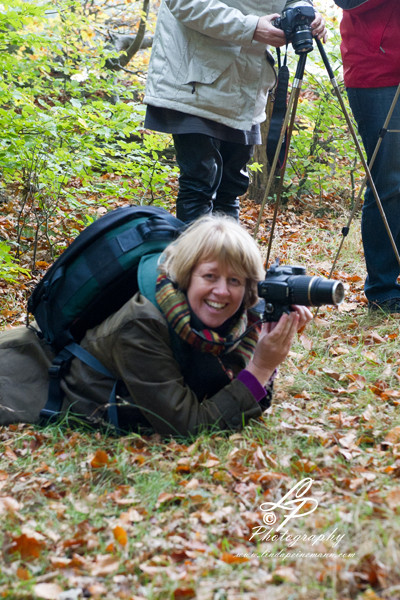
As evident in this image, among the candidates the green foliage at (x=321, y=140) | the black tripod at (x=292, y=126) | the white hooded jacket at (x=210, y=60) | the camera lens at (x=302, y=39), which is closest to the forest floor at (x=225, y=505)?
the black tripod at (x=292, y=126)

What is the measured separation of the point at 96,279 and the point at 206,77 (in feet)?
4.23

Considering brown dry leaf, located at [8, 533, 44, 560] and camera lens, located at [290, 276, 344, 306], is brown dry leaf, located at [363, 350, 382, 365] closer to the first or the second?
camera lens, located at [290, 276, 344, 306]

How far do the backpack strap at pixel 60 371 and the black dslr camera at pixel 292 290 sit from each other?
779 mm

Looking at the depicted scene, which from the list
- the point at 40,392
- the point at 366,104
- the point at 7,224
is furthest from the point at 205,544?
the point at 7,224

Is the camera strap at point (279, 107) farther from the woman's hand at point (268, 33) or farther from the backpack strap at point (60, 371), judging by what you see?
the backpack strap at point (60, 371)

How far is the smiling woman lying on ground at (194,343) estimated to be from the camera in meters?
2.41

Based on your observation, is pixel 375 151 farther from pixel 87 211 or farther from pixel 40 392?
pixel 87 211

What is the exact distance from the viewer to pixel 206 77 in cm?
310

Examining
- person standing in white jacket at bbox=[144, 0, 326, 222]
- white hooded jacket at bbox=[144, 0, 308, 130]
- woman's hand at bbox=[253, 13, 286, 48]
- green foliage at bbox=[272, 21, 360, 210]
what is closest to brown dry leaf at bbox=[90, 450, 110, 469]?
person standing in white jacket at bbox=[144, 0, 326, 222]

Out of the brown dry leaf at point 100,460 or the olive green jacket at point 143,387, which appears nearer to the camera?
the brown dry leaf at point 100,460

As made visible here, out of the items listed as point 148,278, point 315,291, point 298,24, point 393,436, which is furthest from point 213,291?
point 298,24

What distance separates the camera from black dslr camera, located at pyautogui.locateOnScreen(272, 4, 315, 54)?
298 cm

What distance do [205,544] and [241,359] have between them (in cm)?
100

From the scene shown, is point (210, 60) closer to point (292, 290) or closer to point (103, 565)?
point (292, 290)
